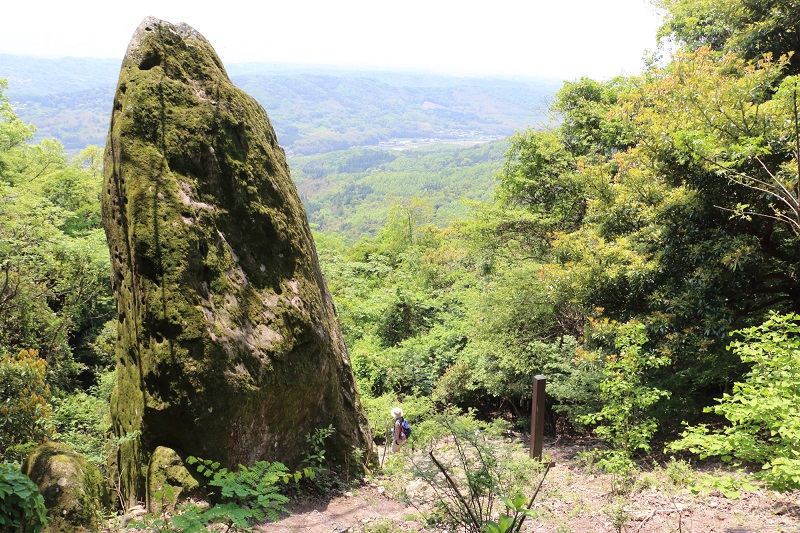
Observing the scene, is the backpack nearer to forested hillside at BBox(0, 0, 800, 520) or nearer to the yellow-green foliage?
forested hillside at BBox(0, 0, 800, 520)

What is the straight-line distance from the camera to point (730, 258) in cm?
650

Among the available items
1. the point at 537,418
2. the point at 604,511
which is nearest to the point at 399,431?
the point at 537,418

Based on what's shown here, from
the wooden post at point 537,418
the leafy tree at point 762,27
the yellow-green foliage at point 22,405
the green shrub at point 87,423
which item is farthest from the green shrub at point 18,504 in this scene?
the leafy tree at point 762,27

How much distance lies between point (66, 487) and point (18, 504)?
646 mm

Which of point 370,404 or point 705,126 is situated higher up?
point 705,126

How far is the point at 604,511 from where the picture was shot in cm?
498

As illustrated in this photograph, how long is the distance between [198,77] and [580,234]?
8072mm

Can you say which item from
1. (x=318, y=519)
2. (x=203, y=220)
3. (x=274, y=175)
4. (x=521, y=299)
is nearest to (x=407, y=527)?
(x=318, y=519)

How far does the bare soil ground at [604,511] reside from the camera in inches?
185

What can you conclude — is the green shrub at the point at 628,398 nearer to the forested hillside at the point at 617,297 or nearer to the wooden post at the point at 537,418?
the forested hillside at the point at 617,297

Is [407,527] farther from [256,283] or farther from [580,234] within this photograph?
[580,234]

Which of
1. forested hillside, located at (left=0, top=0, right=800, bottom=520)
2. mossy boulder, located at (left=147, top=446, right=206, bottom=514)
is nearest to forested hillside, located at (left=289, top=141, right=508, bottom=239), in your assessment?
forested hillside, located at (left=0, top=0, right=800, bottom=520)

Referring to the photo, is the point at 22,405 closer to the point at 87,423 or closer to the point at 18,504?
the point at 87,423

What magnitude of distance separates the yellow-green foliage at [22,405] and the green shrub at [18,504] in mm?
2569
